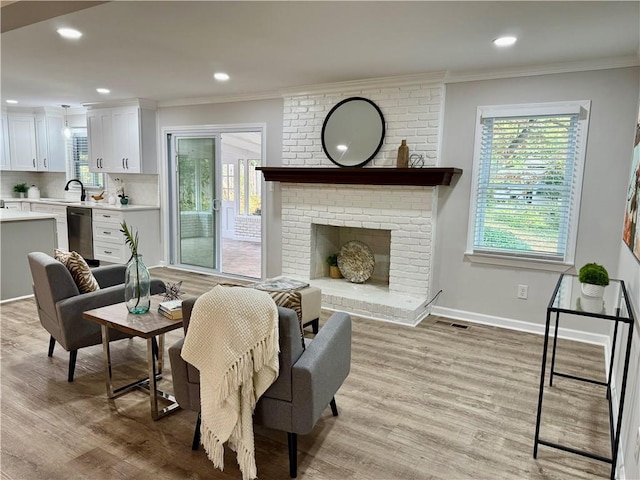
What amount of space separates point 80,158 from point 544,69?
722cm

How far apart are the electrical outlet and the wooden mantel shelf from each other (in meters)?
1.20

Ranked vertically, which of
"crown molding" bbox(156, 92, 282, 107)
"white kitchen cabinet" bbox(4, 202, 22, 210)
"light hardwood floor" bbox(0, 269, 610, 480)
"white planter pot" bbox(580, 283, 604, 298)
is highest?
"crown molding" bbox(156, 92, 282, 107)

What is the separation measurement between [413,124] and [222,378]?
10.8ft

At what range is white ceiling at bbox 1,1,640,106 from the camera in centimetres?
259

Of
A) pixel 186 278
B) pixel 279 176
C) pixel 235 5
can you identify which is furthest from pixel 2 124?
pixel 235 5

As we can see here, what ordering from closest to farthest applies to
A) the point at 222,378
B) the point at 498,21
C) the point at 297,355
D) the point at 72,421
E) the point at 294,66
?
the point at 222,378 → the point at 297,355 → the point at 72,421 → the point at 498,21 → the point at 294,66

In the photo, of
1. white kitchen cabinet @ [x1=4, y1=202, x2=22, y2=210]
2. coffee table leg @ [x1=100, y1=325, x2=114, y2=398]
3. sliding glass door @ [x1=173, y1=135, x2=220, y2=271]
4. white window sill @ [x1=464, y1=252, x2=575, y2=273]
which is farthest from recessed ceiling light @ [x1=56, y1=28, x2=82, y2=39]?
white kitchen cabinet @ [x1=4, y1=202, x2=22, y2=210]

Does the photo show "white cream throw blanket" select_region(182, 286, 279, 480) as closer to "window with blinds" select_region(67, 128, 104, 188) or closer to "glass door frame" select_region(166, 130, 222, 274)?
"glass door frame" select_region(166, 130, 222, 274)

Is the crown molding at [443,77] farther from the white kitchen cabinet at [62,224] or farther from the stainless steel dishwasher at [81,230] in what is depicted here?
the white kitchen cabinet at [62,224]

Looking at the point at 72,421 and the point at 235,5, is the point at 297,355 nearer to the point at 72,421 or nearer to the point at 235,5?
the point at 72,421

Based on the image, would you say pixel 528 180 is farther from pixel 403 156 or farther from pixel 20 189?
pixel 20 189

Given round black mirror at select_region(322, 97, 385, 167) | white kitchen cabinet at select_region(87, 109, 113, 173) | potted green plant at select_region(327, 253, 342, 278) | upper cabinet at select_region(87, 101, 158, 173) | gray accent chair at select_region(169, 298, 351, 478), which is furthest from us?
white kitchen cabinet at select_region(87, 109, 113, 173)

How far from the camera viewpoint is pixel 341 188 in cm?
475

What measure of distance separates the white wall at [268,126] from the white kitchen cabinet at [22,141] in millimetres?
3564
